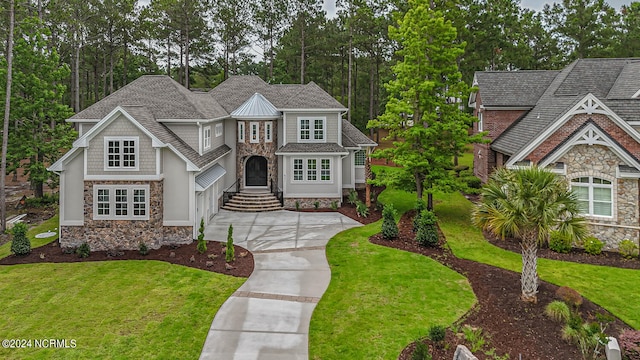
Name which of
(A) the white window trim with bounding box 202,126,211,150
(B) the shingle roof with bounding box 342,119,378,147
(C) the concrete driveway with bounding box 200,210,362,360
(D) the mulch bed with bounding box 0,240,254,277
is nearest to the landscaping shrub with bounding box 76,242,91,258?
(D) the mulch bed with bounding box 0,240,254,277

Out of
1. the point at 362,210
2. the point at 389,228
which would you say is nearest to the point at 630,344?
the point at 389,228

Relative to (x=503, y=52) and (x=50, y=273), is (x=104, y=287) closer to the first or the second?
(x=50, y=273)

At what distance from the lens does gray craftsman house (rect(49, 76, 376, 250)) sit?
652 inches

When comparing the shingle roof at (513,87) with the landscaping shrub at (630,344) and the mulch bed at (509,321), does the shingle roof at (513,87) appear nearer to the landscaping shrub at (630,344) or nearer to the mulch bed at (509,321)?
the mulch bed at (509,321)

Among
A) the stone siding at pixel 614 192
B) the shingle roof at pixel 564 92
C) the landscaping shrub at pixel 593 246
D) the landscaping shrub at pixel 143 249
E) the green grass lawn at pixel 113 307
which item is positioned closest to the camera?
the green grass lawn at pixel 113 307

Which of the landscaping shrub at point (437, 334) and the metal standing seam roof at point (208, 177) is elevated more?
the metal standing seam roof at point (208, 177)

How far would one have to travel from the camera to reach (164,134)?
60.3 ft

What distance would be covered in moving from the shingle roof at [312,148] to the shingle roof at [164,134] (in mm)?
4832

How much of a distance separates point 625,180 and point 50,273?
864 inches

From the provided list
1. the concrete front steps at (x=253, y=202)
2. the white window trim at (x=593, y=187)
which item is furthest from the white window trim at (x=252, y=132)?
the white window trim at (x=593, y=187)

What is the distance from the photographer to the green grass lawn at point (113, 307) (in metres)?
9.52

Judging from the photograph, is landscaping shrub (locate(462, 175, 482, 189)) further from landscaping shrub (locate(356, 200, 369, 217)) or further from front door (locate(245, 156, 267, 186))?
front door (locate(245, 156, 267, 186))

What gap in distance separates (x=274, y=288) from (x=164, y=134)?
9789 mm

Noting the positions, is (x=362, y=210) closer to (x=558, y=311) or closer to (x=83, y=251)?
(x=558, y=311)
